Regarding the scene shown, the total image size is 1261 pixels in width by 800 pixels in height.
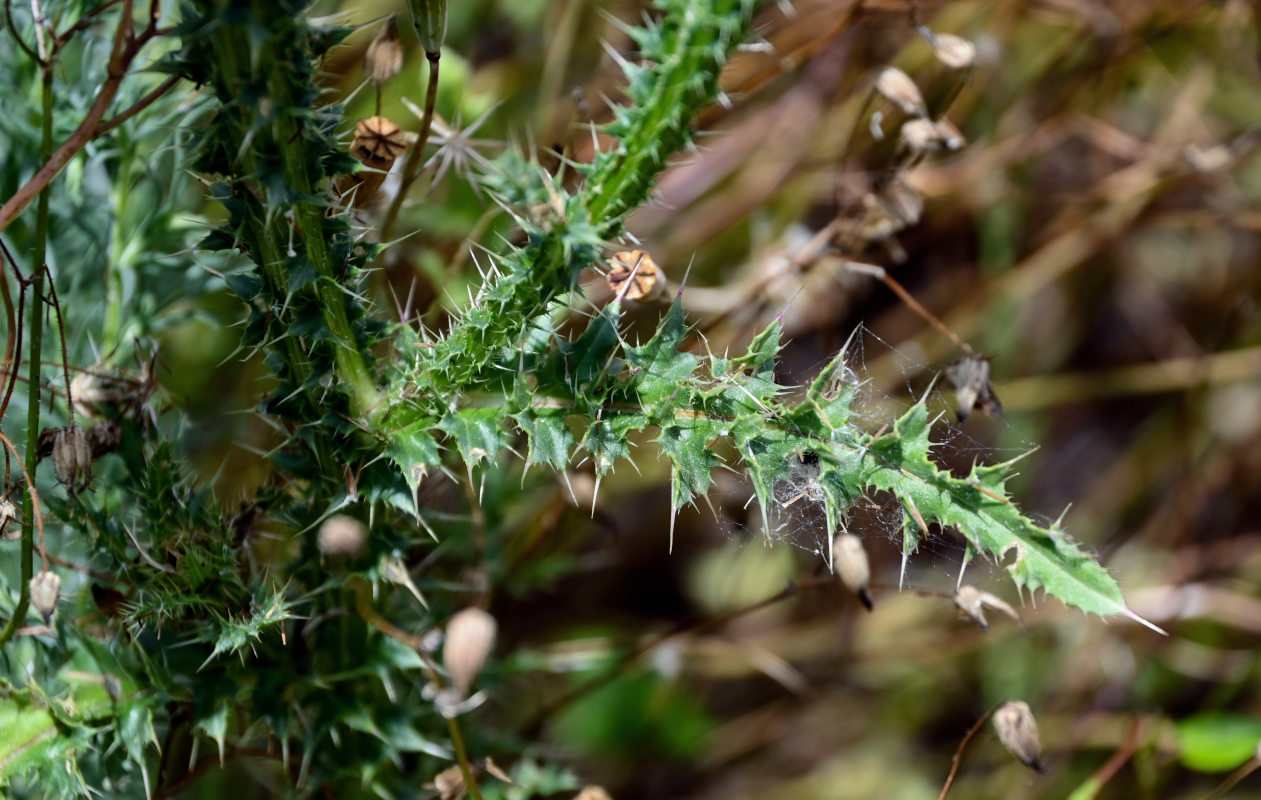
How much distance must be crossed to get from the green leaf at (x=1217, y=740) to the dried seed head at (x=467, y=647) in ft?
6.00

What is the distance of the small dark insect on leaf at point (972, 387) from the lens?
1.62 metres

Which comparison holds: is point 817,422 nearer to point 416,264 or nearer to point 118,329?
point 416,264

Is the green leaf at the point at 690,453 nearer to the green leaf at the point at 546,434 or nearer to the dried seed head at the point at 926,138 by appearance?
the green leaf at the point at 546,434

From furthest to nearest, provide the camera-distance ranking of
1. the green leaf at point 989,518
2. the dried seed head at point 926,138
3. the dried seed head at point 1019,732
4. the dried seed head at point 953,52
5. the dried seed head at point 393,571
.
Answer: the dried seed head at point 953,52 < the dried seed head at point 926,138 < the dried seed head at point 1019,732 < the dried seed head at point 393,571 < the green leaf at point 989,518

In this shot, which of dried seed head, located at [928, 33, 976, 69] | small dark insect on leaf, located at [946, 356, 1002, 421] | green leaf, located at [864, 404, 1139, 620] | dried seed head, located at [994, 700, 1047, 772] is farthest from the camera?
dried seed head, located at [928, 33, 976, 69]

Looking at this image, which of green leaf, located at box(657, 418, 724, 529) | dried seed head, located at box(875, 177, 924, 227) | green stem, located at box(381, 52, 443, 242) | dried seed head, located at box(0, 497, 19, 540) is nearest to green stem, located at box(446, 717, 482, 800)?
green leaf, located at box(657, 418, 724, 529)

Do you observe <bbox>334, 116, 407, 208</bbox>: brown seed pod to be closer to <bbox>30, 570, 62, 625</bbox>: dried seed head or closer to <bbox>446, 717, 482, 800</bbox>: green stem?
<bbox>30, 570, 62, 625</bbox>: dried seed head

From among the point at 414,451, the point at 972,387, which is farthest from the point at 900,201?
the point at 414,451

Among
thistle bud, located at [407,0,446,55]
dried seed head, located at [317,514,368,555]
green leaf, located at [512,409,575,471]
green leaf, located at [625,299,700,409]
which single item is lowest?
dried seed head, located at [317,514,368,555]

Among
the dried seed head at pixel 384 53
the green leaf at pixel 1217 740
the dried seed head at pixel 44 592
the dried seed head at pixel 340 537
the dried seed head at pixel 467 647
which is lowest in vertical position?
the green leaf at pixel 1217 740

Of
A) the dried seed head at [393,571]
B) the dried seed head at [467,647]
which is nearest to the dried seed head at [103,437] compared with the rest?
the dried seed head at [393,571]

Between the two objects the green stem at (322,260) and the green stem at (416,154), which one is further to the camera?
the green stem at (416,154)

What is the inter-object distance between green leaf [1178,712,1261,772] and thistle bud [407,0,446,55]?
2259 mm

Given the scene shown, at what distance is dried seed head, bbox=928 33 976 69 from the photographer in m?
1.88
